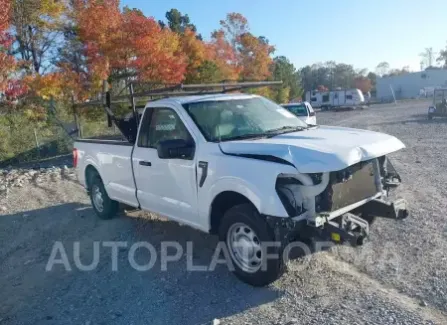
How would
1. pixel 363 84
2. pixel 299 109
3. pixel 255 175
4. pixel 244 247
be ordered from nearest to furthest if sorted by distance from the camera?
pixel 255 175 → pixel 244 247 → pixel 299 109 → pixel 363 84

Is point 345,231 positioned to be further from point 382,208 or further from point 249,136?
point 249,136

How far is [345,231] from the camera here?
3869 millimetres

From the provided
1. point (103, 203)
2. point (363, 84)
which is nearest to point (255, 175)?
point (103, 203)

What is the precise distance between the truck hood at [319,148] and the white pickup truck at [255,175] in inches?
0.4

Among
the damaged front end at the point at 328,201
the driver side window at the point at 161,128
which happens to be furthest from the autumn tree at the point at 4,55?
the damaged front end at the point at 328,201

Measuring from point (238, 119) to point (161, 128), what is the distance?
1039mm

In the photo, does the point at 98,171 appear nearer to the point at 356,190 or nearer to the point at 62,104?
the point at 356,190

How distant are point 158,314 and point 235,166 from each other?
1604 millimetres

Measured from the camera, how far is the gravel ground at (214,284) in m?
3.83

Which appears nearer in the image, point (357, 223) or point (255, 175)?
point (255, 175)

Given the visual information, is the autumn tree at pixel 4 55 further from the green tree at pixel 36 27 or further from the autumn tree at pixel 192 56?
the autumn tree at pixel 192 56

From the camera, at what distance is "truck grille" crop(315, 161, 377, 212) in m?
3.99

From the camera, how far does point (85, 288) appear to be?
4.71 metres

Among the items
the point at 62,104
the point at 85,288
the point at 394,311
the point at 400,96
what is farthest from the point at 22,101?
the point at 400,96
